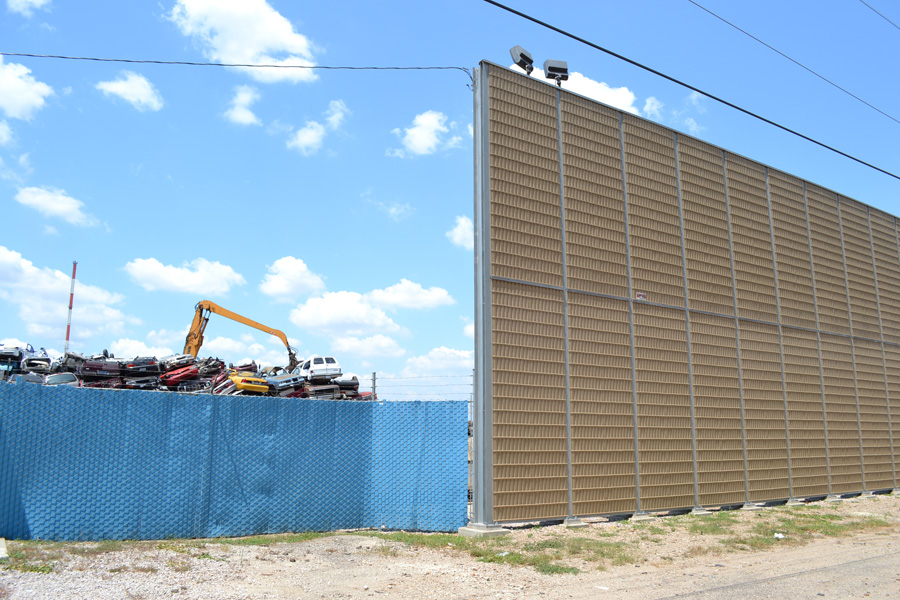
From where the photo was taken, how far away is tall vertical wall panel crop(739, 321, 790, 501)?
17.8 m

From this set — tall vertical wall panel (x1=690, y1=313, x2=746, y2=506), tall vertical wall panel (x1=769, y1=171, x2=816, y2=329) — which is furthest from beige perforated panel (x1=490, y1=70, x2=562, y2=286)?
tall vertical wall panel (x1=769, y1=171, x2=816, y2=329)

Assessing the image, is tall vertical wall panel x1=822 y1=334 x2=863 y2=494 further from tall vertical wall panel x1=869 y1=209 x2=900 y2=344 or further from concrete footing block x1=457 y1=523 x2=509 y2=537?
concrete footing block x1=457 y1=523 x2=509 y2=537

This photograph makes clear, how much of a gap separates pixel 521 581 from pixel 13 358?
2290 cm

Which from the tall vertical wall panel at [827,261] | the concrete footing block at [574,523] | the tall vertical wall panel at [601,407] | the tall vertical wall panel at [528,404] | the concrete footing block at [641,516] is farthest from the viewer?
the tall vertical wall panel at [827,261]

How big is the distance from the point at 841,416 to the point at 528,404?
1308 cm

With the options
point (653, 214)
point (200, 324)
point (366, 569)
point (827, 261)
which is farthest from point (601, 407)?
point (200, 324)

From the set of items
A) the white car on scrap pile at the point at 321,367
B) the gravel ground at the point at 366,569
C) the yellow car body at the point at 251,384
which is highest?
the white car on scrap pile at the point at 321,367

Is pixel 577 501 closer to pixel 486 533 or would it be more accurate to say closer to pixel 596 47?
pixel 486 533

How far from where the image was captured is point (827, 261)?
21875mm

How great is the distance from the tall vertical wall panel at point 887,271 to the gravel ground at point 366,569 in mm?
14441

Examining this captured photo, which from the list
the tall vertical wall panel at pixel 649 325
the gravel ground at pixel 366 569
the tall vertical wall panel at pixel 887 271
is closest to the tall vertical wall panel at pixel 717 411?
the tall vertical wall panel at pixel 649 325

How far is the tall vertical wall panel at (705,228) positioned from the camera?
17.4 meters

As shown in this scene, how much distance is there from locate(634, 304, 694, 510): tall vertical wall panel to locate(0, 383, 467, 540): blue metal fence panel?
480 centimetres

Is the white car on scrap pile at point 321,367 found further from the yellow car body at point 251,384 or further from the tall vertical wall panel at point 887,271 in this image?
the tall vertical wall panel at point 887,271
